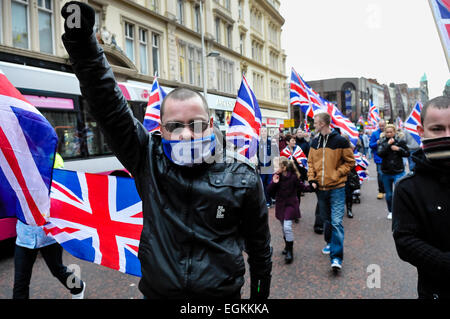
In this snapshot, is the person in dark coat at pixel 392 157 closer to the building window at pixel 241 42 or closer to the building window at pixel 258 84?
the building window at pixel 241 42

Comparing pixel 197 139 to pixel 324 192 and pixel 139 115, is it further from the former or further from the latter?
pixel 139 115

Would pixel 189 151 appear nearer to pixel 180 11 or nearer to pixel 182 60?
pixel 182 60

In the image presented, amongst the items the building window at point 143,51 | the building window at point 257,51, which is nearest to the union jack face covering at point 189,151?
the building window at point 143,51

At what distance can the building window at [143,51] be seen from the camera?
65.1 feet

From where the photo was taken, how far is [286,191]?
5.15 m

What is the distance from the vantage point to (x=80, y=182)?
10.5ft

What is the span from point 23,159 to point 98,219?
46.4 inches

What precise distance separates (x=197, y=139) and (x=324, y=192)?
3.49m

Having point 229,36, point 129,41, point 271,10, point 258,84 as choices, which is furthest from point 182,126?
point 271,10

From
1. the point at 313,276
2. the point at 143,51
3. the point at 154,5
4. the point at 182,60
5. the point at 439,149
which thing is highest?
the point at 154,5
